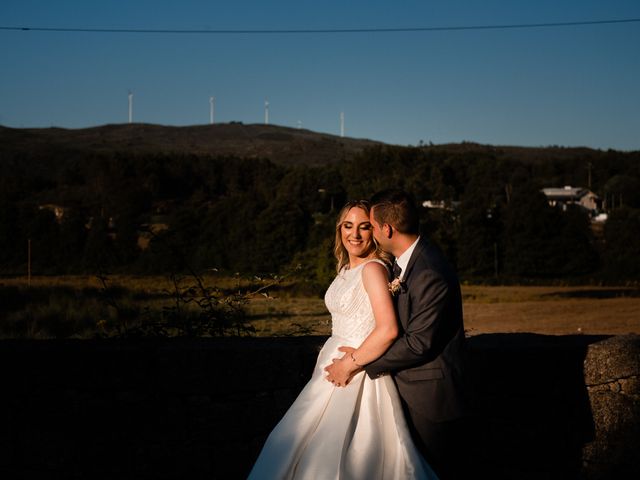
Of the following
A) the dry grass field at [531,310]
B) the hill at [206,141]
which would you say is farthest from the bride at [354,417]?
the hill at [206,141]

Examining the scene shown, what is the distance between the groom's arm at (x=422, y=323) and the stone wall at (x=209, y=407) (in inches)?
44.1

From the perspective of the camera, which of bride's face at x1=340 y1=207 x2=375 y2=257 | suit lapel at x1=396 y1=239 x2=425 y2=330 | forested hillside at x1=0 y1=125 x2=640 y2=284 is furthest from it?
forested hillside at x1=0 y1=125 x2=640 y2=284

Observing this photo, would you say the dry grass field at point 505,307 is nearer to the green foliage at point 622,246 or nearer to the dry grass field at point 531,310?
the dry grass field at point 531,310

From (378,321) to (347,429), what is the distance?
0.49m

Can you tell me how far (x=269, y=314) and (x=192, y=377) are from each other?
1976 centimetres

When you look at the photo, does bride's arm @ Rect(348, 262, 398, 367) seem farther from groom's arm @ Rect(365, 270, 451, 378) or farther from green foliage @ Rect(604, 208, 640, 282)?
green foliage @ Rect(604, 208, 640, 282)

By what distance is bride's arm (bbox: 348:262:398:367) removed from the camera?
2936mm

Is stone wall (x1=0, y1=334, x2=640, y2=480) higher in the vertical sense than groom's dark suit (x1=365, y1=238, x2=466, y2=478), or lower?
lower

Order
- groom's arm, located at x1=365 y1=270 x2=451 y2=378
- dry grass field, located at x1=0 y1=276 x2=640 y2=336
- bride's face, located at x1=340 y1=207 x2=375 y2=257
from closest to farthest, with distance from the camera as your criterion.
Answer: groom's arm, located at x1=365 y1=270 x2=451 y2=378, bride's face, located at x1=340 y1=207 x2=375 y2=257, dry grass field, located at x1=0 y1=276 x2=640 y2=336

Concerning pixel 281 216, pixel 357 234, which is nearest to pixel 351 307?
pixel 357 234

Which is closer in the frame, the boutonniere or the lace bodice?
the boutonniere

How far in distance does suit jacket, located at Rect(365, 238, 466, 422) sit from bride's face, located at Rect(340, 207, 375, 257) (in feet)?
1.17

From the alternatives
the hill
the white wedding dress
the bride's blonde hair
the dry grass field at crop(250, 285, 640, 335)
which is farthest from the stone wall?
the hill

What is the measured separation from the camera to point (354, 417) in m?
3.07
